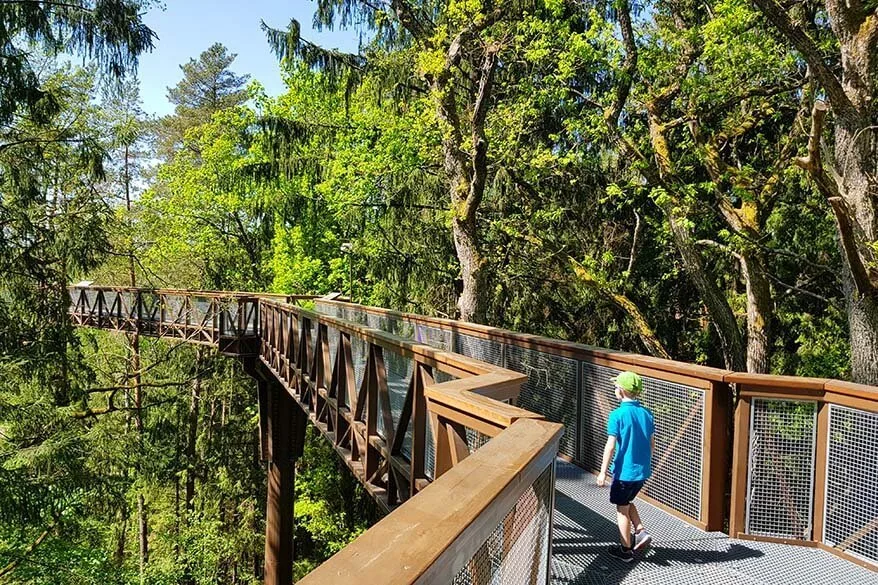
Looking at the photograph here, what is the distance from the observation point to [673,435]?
4.04 meters

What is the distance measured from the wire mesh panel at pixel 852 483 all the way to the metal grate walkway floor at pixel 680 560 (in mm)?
131

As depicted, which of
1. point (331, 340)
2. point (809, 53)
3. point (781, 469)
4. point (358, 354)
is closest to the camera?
point (781, 469)

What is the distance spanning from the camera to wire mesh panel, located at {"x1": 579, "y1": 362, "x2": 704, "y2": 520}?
384 cm

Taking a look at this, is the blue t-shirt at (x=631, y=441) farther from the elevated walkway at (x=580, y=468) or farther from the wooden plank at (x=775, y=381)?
the wooden plank at (x=775, y=381)

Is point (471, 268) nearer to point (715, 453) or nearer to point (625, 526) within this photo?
point (715, 453)

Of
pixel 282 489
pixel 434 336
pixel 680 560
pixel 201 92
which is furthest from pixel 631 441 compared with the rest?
pixel 201 92

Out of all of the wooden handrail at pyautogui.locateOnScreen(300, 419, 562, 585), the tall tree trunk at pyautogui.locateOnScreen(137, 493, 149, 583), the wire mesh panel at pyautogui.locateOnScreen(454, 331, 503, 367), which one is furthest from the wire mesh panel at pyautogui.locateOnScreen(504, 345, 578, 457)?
the tall tree trunk at pyautogui.locateOnScreen(137, 493, 149, 583)

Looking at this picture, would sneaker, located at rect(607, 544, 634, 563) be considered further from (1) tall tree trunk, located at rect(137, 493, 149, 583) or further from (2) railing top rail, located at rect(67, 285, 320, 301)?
(1) tall tree trunk, located at rect(137, 493, 149, 583)

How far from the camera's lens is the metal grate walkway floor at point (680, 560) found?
120 inches

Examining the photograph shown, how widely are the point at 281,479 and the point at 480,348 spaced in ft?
21.5

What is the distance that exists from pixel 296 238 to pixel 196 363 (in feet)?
19.8

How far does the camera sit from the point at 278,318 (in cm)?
1102

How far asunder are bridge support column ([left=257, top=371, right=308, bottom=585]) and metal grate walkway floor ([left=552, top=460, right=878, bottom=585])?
27.1 feet

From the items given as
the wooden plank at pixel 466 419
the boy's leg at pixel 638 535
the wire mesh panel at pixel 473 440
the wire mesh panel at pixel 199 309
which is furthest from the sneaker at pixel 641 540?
the wire mesh panel at pixel 199 309
